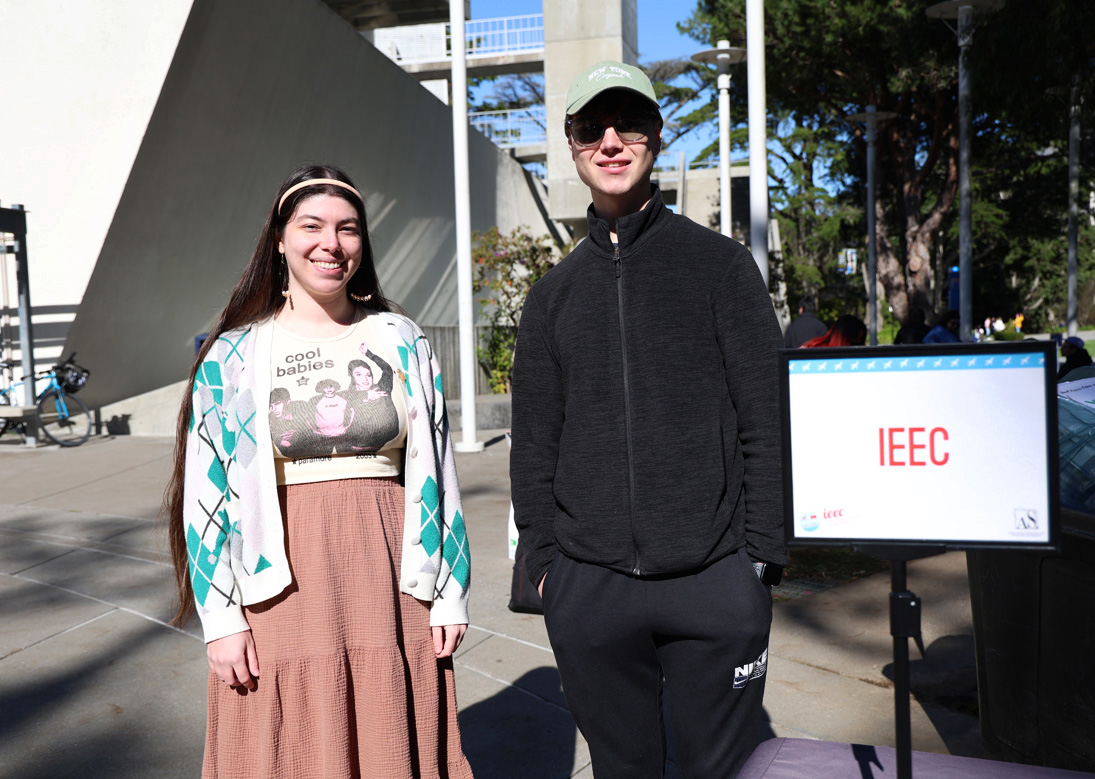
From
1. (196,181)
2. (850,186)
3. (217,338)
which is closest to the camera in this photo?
(217,338)

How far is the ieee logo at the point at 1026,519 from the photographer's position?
1.72m

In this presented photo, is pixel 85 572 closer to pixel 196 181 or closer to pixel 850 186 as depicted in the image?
pixel 196 181

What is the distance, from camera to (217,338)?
2.55m

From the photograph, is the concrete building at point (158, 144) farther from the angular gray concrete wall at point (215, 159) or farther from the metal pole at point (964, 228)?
the metal pole at point (964, 228)

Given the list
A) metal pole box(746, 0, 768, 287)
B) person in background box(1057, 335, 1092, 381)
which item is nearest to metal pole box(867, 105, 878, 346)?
person in background box(1057, 335, 1092, 381)

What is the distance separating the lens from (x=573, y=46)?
18062 mm

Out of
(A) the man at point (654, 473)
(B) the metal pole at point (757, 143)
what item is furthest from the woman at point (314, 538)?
(B) the metal pole at point (757, 143)

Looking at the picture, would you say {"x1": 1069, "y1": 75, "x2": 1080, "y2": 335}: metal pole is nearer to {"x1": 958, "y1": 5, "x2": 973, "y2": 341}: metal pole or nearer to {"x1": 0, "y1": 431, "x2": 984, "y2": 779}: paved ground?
{"x1": 958, "y1": 5, "x2": 973, "y2": 341}: metal pole

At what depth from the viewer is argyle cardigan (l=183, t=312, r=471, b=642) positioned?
2.38 metres

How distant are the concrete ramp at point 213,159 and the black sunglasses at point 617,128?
827cm

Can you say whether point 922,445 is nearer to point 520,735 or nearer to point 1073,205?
point 520,735

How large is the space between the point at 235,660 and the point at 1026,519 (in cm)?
177

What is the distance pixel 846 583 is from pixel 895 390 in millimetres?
4321

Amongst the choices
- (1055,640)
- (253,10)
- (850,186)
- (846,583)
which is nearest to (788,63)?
(850,186)
